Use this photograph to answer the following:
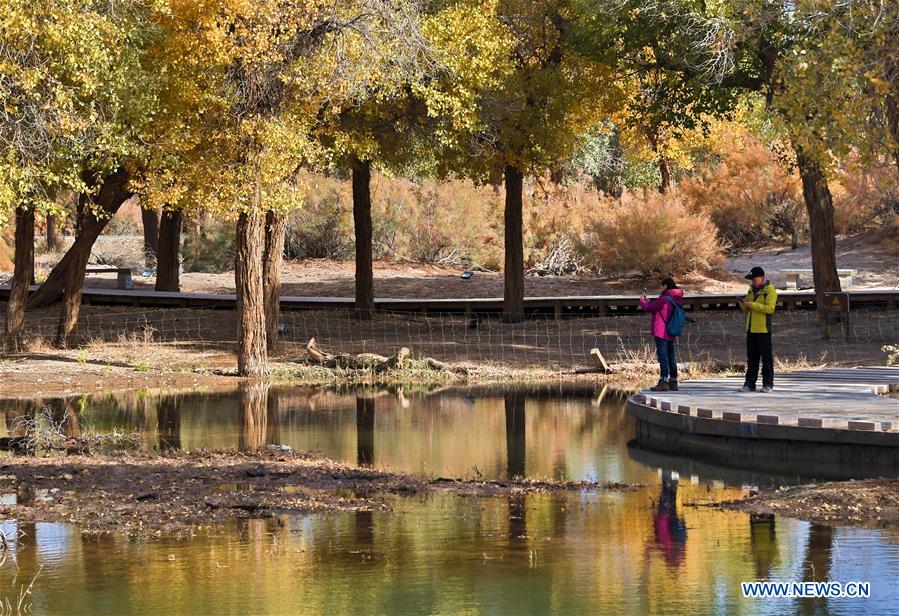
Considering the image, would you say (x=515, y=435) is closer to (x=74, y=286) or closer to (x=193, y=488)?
(x=193, y=488)

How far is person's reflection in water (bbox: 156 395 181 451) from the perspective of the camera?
18047mm

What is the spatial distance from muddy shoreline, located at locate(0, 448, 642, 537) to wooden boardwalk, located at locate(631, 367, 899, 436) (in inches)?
97.8

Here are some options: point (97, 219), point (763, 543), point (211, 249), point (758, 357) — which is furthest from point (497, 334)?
point (763, 543)

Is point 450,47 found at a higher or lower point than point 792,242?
higher

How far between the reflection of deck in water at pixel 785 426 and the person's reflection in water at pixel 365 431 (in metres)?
3.34

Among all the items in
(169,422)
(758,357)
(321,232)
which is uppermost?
(321,232)

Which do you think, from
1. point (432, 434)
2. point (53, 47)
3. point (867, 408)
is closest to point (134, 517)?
point (432, 434)

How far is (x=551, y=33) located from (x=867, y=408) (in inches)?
636

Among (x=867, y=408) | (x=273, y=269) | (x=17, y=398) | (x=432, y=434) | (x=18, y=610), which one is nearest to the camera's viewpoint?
(x=18, y=610)

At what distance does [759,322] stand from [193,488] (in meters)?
8.34

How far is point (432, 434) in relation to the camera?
741 inches

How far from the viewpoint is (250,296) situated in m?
26.2

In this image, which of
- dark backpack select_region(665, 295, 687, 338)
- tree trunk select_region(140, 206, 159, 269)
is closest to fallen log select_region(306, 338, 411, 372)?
dark backpack select_region(665, 295, 687, 338)

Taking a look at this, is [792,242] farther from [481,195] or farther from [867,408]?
[867,408]
